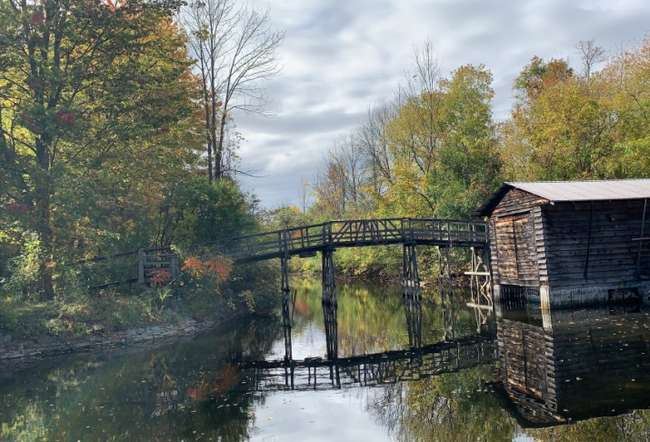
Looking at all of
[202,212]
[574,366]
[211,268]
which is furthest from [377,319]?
[574,366]

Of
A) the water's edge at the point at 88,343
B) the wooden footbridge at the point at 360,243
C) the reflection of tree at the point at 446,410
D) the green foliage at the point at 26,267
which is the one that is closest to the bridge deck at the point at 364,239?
the wooden footbridge at the point at 360,243

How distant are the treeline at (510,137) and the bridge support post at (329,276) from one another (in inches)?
481

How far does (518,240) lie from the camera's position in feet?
75.4

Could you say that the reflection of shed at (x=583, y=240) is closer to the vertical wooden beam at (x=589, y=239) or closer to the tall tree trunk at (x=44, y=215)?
the vertical wooden beam at (x=589, y=239)

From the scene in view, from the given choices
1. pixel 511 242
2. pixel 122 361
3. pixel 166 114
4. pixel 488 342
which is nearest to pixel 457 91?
pixel 511 242

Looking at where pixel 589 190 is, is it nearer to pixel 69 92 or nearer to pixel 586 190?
pixel 586 190

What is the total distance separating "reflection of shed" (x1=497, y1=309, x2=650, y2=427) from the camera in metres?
9.53

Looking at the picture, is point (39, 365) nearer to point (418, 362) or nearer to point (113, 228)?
point (113, 228)

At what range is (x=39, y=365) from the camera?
1622cm

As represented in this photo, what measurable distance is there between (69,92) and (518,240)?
20830 mm

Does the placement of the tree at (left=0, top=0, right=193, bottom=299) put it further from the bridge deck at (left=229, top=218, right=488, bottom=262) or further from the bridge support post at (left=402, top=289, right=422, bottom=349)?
the bridge support post at (left=402, top=289, right=422, bottom=349)

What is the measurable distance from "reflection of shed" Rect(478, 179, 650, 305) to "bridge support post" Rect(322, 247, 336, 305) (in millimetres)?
9143

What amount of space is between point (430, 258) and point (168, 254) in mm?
20890

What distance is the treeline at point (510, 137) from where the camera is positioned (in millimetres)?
31359
